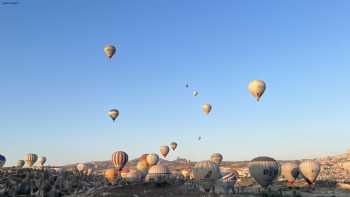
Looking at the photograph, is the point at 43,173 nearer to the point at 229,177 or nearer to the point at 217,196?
the point at 229,177

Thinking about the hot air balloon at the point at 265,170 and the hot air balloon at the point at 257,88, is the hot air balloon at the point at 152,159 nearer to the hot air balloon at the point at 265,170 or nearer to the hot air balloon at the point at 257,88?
the hot air balloon at the point at 257,88

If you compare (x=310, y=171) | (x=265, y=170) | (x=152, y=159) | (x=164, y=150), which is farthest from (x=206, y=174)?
(x=164, y=150)

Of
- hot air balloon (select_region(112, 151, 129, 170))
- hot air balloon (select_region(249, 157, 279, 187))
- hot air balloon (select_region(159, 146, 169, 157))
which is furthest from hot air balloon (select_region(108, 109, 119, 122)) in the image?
hot air balloon (select_region(249, 157, 279, 187))

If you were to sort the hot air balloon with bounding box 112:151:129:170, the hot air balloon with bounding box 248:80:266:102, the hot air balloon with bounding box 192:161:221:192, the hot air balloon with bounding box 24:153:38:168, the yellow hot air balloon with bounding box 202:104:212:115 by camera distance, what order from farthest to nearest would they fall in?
1. the hot air balloon with bounding box 24:153:38:168
2. the yellow hot air balloon with bounding box 202:104:212:115
3. the hot air balloon with bounding box 112:151:129:170
4. the hot air balloon with bounding box 248:80:266:102
5. the hot air balloon with bounding box 192:161:221:192

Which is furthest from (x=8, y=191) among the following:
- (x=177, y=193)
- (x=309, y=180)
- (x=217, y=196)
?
(x=309, y=180)

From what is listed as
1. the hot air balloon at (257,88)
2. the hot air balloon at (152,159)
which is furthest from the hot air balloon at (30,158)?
the hot air balloon at (257,88)

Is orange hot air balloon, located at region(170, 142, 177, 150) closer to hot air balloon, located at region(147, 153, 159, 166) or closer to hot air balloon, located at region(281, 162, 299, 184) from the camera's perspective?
hot air balloon, located at region(147, 153, 159, 166)

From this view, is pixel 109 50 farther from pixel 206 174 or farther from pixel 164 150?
pixel 164 150
